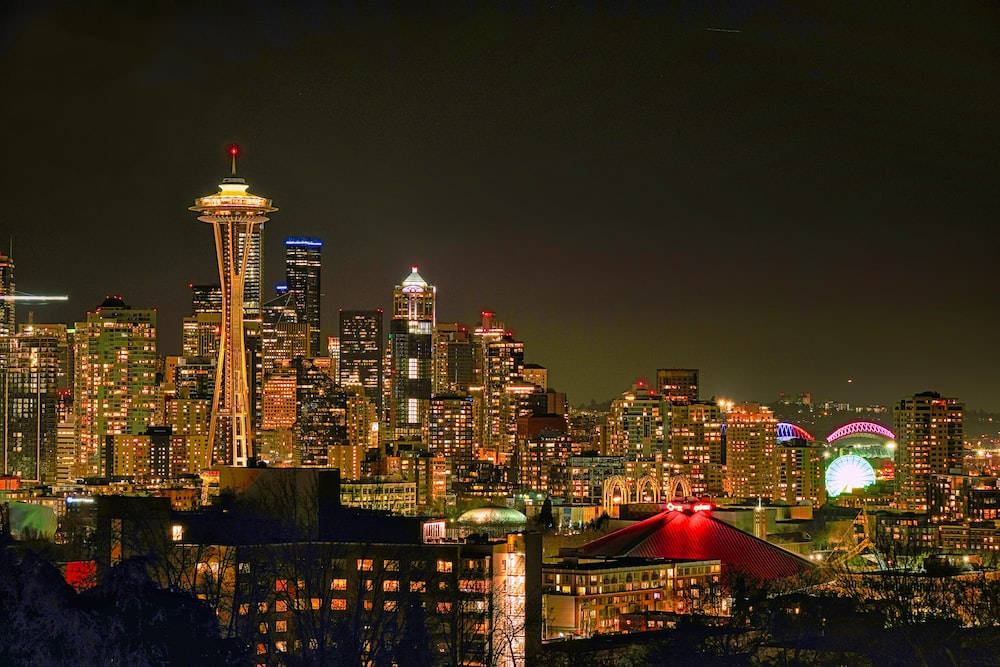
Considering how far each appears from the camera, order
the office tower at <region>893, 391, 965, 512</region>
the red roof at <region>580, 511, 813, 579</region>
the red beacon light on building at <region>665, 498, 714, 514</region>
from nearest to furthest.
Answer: the red roof at <region>580, 511, 813, 579</region>, the red beacon light on building at <region>665, 498, 714, 514</region>, the office tower at <region>893, 391, 965, 512</region>

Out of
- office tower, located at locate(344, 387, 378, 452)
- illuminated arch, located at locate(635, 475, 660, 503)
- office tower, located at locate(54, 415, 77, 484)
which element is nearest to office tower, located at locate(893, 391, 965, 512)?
illuminated arch, located at locate(635, 475, 660, 503)

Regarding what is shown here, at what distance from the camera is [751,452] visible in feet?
373

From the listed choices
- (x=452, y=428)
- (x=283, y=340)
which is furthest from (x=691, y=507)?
(x=283, y=340)

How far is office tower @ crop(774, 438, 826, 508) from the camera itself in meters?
114

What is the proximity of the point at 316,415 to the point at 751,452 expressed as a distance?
24.2 metres

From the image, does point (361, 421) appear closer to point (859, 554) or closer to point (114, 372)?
point (114, 372)

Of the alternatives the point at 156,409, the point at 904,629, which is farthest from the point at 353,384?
the point at 904,629

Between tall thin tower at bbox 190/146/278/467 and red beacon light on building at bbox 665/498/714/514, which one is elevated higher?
tall thin tower at bbox 190/146/278/467

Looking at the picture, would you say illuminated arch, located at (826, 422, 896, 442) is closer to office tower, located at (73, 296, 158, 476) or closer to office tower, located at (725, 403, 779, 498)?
office tower, located at (725, 403, 779, 498)

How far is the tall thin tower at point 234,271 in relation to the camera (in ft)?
270

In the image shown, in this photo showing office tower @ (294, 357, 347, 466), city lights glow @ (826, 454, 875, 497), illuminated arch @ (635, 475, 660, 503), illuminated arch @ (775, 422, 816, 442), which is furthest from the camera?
illuminated arch @ (775, 422, 816, 442)

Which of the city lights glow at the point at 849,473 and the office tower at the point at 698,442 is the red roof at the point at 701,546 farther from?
the city lights glow at the point at 849,473

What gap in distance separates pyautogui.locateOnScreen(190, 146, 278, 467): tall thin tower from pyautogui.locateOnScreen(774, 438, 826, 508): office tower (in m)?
38.3

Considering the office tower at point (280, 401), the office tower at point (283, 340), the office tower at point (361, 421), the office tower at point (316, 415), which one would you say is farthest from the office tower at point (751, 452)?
the office tower at point (283, 340)
